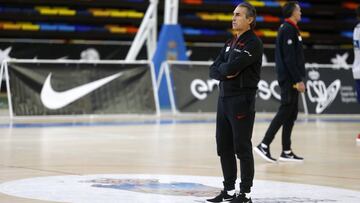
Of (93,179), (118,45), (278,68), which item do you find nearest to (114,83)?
(118,45)

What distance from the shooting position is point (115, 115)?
1947 cm

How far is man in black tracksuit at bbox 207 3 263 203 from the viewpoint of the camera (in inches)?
283

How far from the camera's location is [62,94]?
18969 millimetres

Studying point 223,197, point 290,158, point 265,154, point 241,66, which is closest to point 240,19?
point 241,66

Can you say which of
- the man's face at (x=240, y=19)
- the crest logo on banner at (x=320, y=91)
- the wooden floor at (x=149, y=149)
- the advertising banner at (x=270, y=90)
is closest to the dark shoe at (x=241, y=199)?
the man's face at (x=240, y=19)

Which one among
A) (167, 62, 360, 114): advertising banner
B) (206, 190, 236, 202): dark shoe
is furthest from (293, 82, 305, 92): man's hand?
(167, 62, 360, 114): advertising banner

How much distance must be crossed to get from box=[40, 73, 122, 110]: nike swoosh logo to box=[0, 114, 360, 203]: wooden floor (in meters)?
0.36

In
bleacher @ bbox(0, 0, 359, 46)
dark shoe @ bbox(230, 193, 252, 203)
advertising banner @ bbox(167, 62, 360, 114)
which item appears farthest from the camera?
bleacher @ bbox(0, 0, 359, 46)

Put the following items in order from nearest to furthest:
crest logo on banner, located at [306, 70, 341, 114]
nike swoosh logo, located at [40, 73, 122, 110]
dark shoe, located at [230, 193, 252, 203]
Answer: dark shoe, located at [230, 193, 252, 203] → nike swoosh logo, located at [40, 73, 122, 110] → crest logo on banner, located at [306, 70, 341, 114]

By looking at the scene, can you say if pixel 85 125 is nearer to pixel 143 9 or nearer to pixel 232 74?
pixel 232 74

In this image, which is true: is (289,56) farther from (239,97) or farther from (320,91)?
(320,91)

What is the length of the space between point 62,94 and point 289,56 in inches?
347

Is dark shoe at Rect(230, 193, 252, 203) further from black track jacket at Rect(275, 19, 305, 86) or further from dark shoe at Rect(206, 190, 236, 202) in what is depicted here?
black track jacket at Rect(275, 19, 305, 86)

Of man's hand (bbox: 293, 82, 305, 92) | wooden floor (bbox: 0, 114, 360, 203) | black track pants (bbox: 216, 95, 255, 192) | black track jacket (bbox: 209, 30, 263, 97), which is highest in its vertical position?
black track jacket (bbox: 209, 30, 263, 97)
